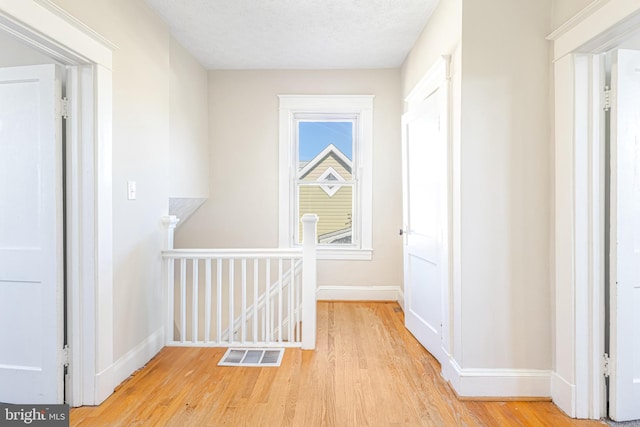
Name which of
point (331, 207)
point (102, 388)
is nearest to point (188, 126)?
point (331, 207)

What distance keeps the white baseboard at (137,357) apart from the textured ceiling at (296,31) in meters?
2.40

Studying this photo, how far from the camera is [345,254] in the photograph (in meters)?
4.10

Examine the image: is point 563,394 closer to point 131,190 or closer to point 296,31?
point 131,190

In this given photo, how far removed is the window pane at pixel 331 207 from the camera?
4.17m

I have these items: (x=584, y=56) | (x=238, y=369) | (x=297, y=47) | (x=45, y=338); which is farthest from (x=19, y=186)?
(x=584, y=56)

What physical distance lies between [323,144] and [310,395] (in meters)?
2.75

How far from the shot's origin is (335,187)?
13.7ft

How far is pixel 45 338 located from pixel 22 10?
162cm

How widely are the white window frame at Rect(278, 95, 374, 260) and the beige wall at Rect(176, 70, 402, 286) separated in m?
0.07

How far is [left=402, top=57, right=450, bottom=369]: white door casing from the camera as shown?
240cm

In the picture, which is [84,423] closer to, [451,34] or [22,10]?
[22,10]

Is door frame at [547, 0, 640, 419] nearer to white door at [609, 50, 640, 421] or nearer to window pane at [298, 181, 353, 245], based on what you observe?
white door at [609, 50, 640, 421]

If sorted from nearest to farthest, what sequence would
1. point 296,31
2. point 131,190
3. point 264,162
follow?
point 131,190, point 296,31, point 264,162

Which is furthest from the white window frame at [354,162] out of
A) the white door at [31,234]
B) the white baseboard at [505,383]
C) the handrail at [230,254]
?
the white door at [31,234]
